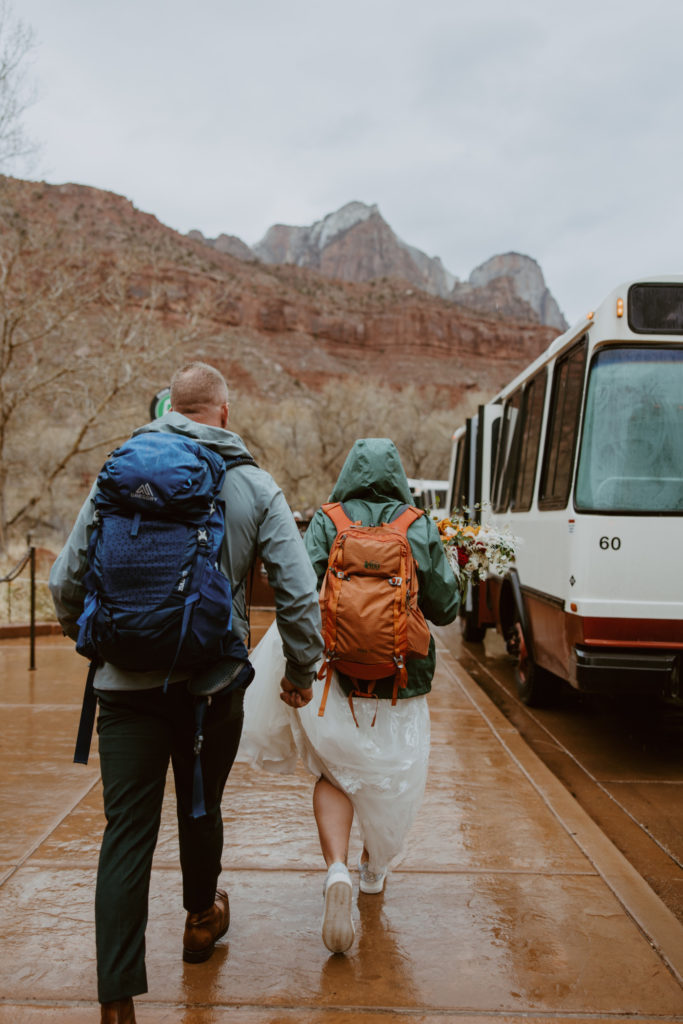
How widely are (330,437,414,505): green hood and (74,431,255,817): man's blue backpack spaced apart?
3.46ft

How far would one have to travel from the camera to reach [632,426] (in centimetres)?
596

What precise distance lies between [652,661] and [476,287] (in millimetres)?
202854

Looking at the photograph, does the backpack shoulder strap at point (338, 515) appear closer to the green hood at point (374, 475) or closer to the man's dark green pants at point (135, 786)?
the green hood at point (374, 475)

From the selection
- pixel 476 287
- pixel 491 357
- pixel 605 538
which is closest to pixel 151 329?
pixel 605 538

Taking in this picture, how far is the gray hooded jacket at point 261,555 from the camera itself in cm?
279

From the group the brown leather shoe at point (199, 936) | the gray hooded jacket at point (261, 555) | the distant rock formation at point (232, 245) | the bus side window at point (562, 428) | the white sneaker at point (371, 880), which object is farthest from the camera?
the distant rock formation at point (232, 245)

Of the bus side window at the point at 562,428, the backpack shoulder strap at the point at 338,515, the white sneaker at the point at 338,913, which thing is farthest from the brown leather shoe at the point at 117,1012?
the bus side window at the point at 562,428

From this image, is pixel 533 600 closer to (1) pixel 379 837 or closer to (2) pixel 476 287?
(1) pixel 379 837

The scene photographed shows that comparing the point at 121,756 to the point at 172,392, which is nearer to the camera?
the point at 121,756

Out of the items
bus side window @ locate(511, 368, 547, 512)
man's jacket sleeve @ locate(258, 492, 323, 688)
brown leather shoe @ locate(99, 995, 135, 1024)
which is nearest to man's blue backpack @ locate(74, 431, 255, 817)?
man's jacket sleeve @ locate(258, 492, 323, 688)

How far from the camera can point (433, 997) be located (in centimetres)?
292

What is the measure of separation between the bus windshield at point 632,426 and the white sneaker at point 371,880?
9.95ft

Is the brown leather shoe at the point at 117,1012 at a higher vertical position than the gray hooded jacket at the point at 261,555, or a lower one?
lower

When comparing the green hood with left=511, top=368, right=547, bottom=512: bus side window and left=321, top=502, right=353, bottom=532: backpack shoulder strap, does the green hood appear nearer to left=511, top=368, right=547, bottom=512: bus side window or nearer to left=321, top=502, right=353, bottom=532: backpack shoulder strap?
left=321, top=502, right=353, bottom=532: backpack shoulder strap
